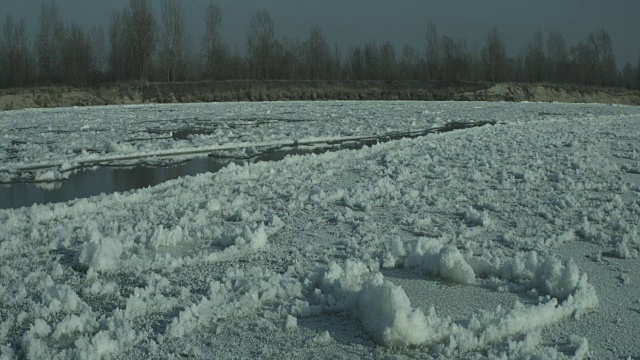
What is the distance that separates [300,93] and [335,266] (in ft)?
136

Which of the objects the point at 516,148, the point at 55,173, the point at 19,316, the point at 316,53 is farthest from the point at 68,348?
the point at 316,53

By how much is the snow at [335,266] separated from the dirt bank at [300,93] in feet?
94.3

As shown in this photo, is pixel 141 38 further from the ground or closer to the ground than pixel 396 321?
further from the ground

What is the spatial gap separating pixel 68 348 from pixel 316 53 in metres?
57.1

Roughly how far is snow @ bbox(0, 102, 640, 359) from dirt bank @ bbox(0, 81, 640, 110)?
28741 mm

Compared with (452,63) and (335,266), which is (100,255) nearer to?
(335,266)

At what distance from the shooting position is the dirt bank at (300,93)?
35.0 meters

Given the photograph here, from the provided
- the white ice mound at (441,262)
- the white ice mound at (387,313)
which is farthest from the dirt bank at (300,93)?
the white ice mound at (387,313)

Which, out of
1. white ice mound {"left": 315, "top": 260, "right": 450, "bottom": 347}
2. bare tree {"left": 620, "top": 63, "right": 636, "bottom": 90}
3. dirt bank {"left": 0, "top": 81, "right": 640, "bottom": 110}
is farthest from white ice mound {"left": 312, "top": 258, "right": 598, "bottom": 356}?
bare tree {"left": 620, "top": 63, "right": 636, "bottom": 90}

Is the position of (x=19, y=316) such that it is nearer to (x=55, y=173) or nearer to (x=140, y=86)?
(x=55, y=173)

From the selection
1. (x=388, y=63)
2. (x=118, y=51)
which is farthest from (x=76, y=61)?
(x=388, y=63)

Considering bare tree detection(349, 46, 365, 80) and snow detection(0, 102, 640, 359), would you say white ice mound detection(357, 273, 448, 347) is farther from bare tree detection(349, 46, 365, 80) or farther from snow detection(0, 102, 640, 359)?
bare tree detection(349, 46, 365, 80)

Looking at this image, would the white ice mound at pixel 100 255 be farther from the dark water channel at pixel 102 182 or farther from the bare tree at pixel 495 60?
the bare tree at pixel 495 60

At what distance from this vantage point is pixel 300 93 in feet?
147
